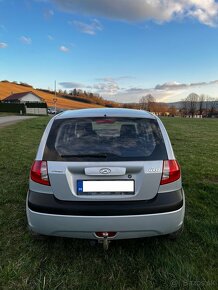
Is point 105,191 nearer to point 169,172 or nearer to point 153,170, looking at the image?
point 153,170

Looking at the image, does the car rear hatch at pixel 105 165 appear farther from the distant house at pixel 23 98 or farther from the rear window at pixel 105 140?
the distant house at pixel 23 98

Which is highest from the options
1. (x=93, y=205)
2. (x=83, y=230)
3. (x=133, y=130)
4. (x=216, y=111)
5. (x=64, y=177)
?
(x=133, y=130)

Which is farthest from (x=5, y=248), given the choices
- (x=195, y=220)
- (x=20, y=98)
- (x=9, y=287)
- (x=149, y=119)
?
(x=20, y=98)

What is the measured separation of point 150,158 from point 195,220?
1.61 m

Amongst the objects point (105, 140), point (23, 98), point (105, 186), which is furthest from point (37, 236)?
point (23, 98)

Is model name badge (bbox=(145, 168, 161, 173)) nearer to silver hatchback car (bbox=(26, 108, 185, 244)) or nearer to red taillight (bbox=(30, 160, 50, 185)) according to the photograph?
silver hatchback car (bbox=(26, 108, 185, 244))

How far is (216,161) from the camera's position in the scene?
9.23 meters

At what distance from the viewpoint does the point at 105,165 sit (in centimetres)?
308

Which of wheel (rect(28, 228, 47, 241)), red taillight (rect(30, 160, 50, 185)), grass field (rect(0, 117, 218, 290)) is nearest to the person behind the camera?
grass field (rect(0, 117, 218, 290))

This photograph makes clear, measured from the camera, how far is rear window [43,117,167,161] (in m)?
3.18

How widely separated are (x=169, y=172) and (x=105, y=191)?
25.9 inches

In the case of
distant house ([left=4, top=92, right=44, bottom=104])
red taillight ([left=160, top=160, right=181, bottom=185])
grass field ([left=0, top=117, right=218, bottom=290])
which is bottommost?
distant house ([left=4, top=92, right=44, bottom=104])

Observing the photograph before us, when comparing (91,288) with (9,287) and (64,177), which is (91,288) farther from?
(64,177)

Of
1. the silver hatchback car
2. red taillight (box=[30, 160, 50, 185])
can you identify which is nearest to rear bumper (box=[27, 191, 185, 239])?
the silver hatchback car
